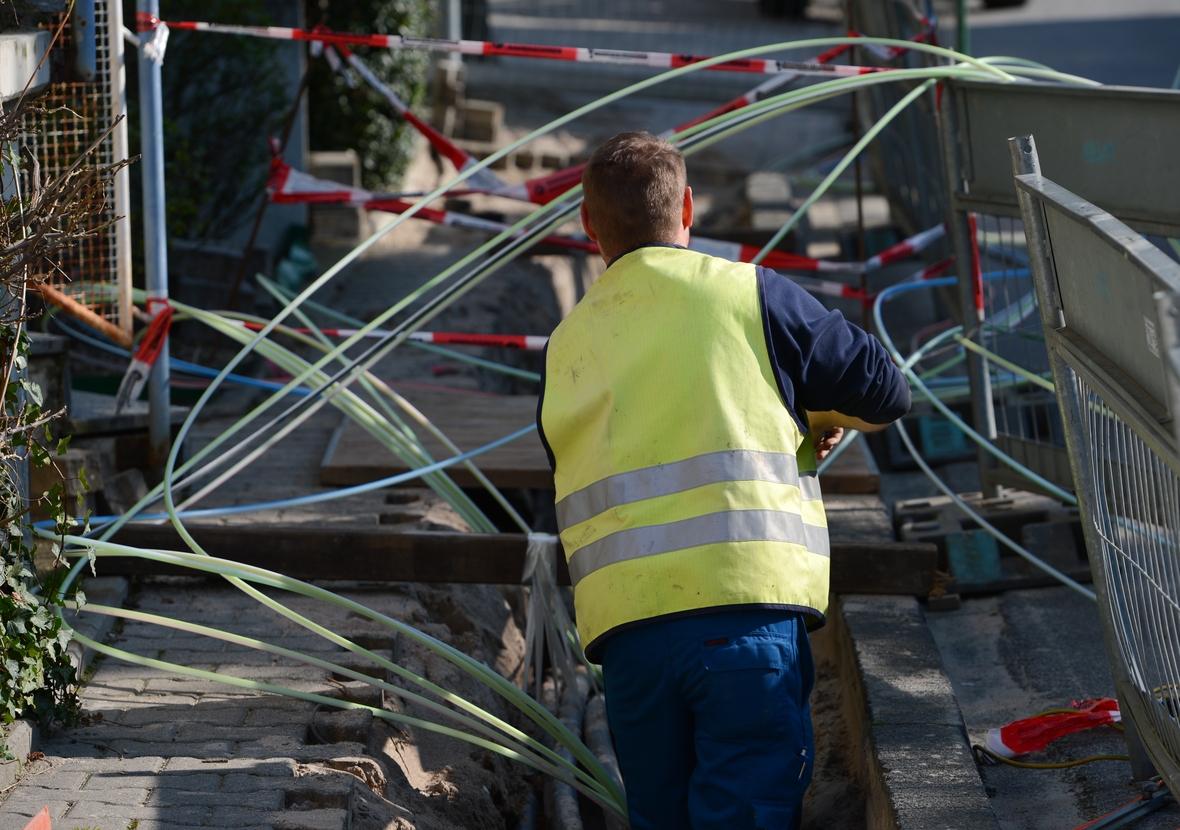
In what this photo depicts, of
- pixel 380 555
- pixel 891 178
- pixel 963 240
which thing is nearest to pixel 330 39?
pixel 380 555

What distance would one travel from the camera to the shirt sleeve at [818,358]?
100.0 inches

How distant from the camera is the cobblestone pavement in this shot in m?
2.81

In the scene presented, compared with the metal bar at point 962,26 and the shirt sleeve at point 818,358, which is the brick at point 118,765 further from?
the metal bar at point 962,26

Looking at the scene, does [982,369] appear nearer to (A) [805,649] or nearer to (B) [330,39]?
(A) [805,649]

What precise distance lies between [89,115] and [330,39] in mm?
1098

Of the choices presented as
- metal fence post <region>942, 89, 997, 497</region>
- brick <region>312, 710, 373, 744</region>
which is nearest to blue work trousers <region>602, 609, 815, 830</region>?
brick <region>312, 710, 373, 744</region>

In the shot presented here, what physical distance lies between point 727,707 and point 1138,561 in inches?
42.5

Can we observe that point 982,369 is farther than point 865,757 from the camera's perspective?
Yes

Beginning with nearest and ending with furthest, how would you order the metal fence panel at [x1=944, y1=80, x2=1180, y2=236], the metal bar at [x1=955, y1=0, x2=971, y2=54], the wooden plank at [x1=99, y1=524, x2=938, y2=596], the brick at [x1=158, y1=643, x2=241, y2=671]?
Answer: the metal fence panel at [x1=944, y1=80, x2=1180, y2=236]
the brick at [x1=158, y1=643, x2=241, y2=671]
the wooden plank at [x1=99, y1=524, x2=938, y2=596]
the metal bar at [x1=955, y1=0, x2=971, y2=54]

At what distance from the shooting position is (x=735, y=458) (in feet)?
8.14

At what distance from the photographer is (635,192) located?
2637 millimetres

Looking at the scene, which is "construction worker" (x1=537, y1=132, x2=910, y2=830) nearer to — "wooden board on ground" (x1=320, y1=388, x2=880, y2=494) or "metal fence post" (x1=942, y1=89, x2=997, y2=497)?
"metal fence post" (x1=942, y1=89, x2=997, y2=497)

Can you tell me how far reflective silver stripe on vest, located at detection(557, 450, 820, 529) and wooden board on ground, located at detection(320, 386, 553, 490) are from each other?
233cm

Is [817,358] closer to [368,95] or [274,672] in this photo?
[274,672]
